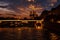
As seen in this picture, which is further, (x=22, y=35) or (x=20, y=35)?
(x=20, y=35)

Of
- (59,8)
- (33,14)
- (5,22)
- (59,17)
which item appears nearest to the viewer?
(59,17)

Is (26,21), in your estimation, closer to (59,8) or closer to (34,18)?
(34,18)

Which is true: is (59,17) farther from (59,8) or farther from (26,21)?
(26,21)

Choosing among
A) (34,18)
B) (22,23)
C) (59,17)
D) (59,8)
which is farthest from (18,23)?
(59,17)

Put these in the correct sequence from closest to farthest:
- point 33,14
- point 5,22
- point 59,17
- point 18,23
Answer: point 59,17 < point 33,14 < point 18,23 < point 5,22

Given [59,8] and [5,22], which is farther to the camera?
[5,22]

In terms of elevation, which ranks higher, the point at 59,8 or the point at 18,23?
the point at 59,8

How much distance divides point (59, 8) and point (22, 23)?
46.4m

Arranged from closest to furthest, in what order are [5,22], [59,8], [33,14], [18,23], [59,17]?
[59,17]
[59,8]
[33,14]
[18,23]
[5,22]

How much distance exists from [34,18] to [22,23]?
32.5 feet

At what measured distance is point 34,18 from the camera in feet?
355

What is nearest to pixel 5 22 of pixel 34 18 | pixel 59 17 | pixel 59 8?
pixel 34 18

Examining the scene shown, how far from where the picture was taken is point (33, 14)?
103m

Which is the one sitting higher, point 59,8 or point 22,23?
point 59,8
